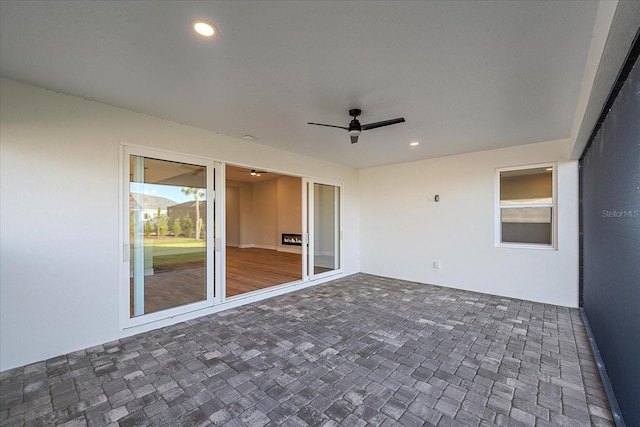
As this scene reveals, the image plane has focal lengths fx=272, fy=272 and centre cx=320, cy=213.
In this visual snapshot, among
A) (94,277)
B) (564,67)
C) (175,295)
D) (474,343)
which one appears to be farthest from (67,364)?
(564,67)

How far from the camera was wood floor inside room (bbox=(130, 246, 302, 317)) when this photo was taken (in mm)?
3440

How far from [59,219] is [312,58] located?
2.91m

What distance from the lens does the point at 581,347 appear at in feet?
9.39

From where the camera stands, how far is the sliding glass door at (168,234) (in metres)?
3.27

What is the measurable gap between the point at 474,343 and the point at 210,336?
294 centimetres

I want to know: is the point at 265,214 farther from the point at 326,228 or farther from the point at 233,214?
the point at 326,228

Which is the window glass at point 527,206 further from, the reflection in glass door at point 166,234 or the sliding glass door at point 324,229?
the reflection in glass door at point 166,234

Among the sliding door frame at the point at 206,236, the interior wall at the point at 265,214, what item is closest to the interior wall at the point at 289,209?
the interior wall at the point at 265,214

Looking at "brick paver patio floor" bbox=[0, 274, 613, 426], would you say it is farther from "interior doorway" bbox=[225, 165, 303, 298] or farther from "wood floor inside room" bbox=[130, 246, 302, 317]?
"interior doorway" bbox=[225, 165, 303, 298]

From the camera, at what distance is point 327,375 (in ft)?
7.75

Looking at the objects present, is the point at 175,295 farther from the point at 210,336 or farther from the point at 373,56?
the point at 373,56

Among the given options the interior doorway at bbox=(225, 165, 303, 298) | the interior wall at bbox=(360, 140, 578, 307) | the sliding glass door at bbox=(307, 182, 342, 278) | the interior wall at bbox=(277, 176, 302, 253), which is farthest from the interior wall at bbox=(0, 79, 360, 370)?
the interior wall at bbox=(277, 176, 302, 253)

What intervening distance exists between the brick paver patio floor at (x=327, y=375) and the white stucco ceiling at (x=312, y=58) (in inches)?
102

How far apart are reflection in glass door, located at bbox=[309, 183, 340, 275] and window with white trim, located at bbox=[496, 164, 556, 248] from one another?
3122 mm
